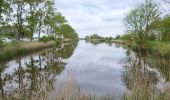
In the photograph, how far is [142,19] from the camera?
5556 cm

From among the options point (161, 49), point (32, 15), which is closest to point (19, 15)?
point (32, 15)

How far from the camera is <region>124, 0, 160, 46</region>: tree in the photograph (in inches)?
2066

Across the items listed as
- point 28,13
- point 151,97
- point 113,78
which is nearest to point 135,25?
point 28,13

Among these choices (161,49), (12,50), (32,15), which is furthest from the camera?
(32,15)

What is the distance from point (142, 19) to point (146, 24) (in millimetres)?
2061

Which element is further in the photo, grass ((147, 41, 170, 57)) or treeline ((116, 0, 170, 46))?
treeline ((116, 0, 170, 46))

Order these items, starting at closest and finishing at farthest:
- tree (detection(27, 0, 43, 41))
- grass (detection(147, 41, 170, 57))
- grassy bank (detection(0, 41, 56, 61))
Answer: grassy bank (detection(0, 41, 56, 61)) → grass (detection(147, 41, 170, 57)) → tree (detection(27, 0, 43, 41))

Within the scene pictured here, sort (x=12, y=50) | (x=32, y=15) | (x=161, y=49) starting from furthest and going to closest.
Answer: (x=32, y=15) → (x=12, y=50) → (x=161, y=49)

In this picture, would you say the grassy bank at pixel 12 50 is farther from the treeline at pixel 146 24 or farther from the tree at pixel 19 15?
the treeline at pixel 146 24

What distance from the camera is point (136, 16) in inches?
2318

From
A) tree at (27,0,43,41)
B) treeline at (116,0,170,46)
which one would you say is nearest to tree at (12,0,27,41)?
tree at (27,0,43,41)

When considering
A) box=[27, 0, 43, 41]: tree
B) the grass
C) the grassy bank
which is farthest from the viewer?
box=[27, 0, 43, 41]: tree

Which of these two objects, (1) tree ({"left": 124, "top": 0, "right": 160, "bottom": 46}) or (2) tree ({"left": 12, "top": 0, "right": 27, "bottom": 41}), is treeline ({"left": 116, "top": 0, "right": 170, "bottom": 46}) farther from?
(2) tree ({"left": 12, "top": 0, "right": 27, "bottom": 41})

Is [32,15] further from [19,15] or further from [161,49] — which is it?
[161,49]
